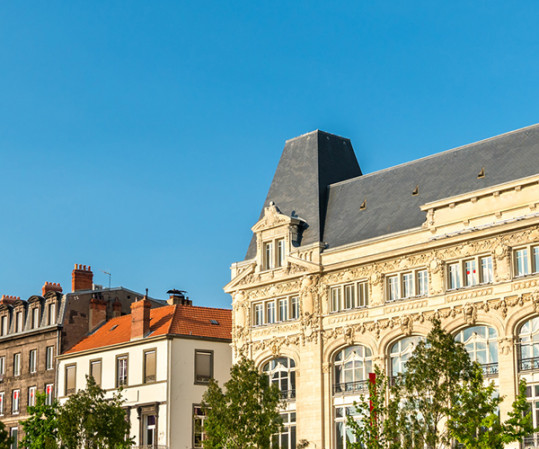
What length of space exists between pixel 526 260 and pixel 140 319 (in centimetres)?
2591

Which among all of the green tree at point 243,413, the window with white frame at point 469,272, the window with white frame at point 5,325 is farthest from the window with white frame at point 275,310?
the window with white frame at point 5,325

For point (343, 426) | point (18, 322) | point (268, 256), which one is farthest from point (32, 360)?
point (343, 426)

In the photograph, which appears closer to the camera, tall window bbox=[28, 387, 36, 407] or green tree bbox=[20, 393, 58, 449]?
green tree bbox=[20, 393, 58, 449]

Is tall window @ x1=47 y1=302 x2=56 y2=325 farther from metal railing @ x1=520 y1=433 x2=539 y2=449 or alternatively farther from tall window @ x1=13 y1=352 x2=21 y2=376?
metal railing @ x1=520 y1=433 x2=539 y2=449

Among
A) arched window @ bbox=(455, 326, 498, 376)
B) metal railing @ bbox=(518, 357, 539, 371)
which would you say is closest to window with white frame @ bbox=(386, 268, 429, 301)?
arched window @ bbox=(455, 326, 498, 376)

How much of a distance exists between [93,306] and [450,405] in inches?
1378

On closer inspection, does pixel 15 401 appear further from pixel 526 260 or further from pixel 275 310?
pixel 526 260

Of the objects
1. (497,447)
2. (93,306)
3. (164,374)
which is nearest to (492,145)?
(497,447)

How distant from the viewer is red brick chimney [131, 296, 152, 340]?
2502 inches

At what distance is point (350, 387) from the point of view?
52.2 meters

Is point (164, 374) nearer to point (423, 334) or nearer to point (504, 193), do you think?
point (423, 334)

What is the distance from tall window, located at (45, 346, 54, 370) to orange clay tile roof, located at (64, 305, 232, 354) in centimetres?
160

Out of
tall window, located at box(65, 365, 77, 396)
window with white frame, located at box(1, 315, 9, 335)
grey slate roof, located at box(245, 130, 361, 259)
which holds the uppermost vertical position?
grey slate roof, located at box(245, 130, 361, 259)

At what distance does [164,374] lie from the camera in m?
60.8
